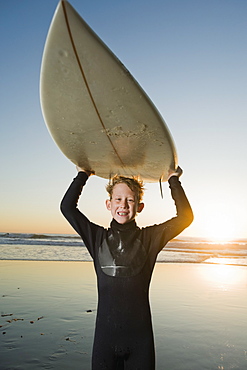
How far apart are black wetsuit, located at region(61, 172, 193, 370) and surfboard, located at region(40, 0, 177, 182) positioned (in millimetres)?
636

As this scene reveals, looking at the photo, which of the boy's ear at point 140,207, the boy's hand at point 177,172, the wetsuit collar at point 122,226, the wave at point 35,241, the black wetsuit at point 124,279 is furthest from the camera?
the wave at point 35,241

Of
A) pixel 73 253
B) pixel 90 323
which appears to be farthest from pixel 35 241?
pixel 90 323

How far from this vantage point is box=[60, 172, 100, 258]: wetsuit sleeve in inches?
93.9

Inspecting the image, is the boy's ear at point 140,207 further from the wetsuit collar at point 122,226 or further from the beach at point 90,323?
the beach at point 90,323

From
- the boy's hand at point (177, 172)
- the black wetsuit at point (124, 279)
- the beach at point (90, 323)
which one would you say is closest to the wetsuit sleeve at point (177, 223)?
the black wetsuit at point (124, 279)

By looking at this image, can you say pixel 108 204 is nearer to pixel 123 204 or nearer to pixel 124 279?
pixel 123 204

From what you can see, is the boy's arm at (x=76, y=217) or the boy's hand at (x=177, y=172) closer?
the boy's arm at (x=76, y=217)

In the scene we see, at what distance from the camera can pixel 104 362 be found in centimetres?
200

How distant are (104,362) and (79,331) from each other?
244 cm

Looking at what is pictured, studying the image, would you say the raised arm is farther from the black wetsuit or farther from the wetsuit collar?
the wetsuit collar

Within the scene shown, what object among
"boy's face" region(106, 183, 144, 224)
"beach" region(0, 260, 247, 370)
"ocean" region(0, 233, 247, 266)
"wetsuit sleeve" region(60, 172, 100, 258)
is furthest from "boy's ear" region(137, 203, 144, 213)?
"ocean" region(0, 233, 247, 266)

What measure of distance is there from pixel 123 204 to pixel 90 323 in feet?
9.86

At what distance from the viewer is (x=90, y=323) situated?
15.1ft

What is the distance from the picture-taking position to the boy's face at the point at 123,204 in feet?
7.62
